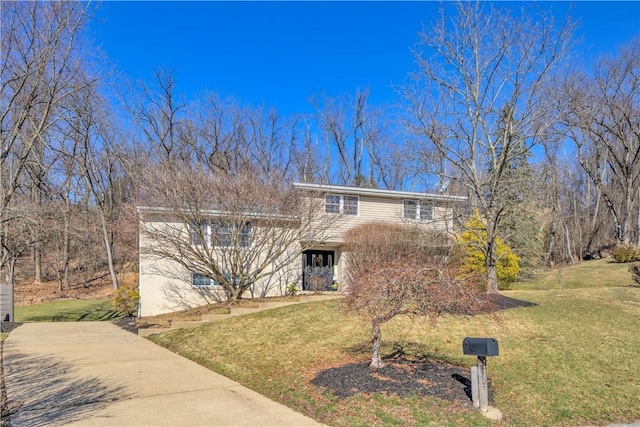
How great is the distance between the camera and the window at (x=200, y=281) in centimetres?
1594

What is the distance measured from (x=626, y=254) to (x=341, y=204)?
55.2ft

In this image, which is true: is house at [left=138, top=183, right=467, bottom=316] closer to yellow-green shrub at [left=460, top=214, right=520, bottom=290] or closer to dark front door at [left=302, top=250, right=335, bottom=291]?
dark front door at [left=302, top=250, right=335, bottom=291]

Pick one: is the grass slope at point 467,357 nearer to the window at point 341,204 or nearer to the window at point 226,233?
the window at point 226,233

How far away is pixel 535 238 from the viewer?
2412 centimetres

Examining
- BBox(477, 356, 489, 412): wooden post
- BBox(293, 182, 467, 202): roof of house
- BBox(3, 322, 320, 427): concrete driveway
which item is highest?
BBox(293, 182, 467, 202): roof of house

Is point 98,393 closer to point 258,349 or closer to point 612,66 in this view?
point 258,349

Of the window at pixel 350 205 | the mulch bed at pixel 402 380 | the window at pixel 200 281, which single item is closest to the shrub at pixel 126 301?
the window at pixel 200 281

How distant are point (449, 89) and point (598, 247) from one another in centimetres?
2724

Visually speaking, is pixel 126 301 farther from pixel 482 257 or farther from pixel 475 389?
pixel 475 389

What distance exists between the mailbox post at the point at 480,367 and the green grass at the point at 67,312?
16870 millimetres

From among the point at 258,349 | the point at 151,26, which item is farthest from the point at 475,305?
the point at 151,26

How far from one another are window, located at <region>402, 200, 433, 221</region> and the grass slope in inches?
292

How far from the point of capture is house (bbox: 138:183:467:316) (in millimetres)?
14617

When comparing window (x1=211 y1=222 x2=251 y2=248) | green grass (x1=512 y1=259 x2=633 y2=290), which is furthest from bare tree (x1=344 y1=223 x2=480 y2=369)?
green grass (x1=512 y1=259 x2=633 y2=290)
